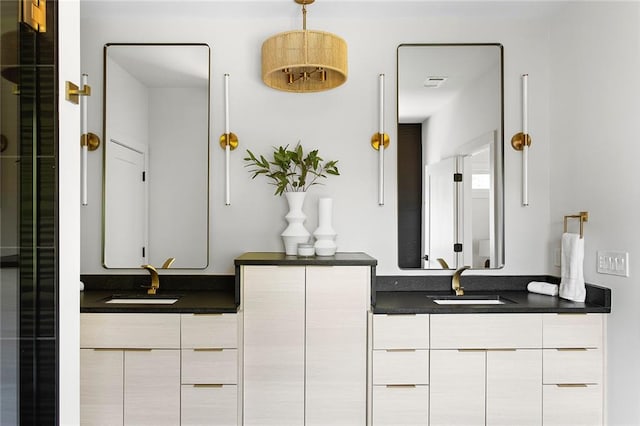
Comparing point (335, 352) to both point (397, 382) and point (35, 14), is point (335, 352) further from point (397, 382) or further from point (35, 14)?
point (35, 14)

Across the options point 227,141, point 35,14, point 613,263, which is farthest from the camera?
point 227,141

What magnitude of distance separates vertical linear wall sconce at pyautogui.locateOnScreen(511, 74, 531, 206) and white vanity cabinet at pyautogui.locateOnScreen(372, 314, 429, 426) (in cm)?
121

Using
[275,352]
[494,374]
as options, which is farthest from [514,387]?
[275,352]

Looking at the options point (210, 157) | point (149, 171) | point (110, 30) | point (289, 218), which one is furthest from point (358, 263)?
point (110, 30)

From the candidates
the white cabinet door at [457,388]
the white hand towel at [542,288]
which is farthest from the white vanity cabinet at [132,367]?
the white hand towel at [542,288]

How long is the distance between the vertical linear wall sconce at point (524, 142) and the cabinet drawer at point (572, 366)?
92cm

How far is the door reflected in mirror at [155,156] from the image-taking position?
A: 2836 millimetres

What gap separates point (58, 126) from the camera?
1.11m

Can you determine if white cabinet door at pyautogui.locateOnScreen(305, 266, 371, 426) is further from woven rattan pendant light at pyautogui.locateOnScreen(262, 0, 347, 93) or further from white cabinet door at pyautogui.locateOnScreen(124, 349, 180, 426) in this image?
woven rattan pendant light at pyautogui.locateOnScreen(262, 0, 347, 93)

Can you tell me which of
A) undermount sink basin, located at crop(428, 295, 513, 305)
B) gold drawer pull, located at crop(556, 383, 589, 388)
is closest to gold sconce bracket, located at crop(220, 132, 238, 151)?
undermount sink basin, located at crop(428, 295, 513, 305)

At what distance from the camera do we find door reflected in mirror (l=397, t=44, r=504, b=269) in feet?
9.36

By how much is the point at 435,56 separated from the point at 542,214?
116 cm

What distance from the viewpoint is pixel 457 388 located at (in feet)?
7.73

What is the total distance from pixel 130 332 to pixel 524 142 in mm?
2432
